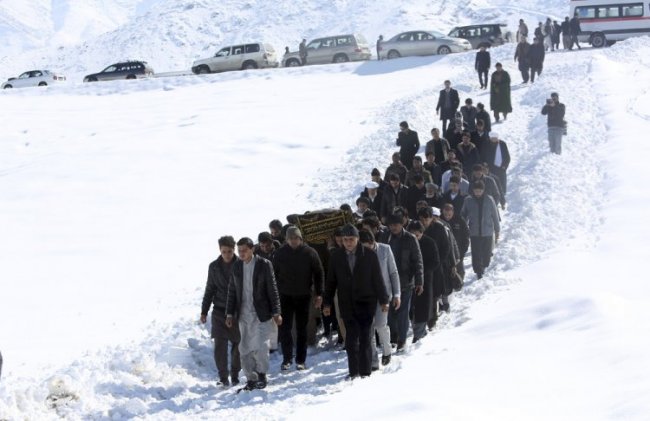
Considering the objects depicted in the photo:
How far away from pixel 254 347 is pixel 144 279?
718 centimetres

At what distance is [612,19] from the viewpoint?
40.7m

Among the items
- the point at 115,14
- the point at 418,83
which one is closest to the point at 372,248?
the point at 418,83

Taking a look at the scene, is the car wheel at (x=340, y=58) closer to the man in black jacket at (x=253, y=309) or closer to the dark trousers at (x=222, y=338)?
the dark trousers at (x=222, y=338)

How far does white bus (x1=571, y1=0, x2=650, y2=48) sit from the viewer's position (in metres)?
40.6

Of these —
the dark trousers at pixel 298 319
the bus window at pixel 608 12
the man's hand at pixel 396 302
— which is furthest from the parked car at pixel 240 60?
the man's hand at pixel 396 302

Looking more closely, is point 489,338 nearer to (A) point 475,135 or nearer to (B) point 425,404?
(B) point 425,404

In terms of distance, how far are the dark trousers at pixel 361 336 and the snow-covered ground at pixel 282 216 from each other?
0.25 metres

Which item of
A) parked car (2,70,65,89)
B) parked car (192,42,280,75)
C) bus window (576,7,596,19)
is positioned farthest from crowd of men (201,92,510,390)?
parked car (2,70,65,89)

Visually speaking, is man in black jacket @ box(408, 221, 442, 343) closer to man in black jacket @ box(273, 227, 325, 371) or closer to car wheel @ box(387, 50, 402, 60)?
man in black jacket @ box(273, 227, 325, 371)

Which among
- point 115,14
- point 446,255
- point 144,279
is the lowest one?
point 144,279

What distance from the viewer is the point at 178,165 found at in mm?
25828

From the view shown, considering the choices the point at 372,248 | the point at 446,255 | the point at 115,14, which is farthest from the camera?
the point at 115,14

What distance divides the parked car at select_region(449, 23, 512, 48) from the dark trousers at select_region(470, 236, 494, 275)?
3216 cm

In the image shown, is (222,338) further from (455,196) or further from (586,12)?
(586,12)
